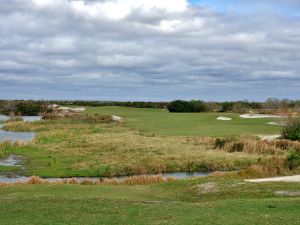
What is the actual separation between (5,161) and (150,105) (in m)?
138

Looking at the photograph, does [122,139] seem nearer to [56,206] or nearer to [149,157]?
[149,157]

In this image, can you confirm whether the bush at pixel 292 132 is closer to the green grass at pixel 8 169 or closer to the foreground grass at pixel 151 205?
the green grass at pixel 8 169

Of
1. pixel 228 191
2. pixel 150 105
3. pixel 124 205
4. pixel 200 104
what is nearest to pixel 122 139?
pixel 228 191

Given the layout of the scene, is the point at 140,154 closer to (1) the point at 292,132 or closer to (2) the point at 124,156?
(2) the point at 124,156

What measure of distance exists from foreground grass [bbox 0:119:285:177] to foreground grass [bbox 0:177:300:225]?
48.5 ft

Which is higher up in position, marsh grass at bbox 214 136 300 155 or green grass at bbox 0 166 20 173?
marsh grass at bbox 214 136 300 155

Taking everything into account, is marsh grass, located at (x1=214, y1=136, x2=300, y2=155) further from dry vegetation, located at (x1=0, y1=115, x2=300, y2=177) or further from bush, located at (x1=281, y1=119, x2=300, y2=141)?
bush, located at (x1=281, y1=119, x2=300, y2=141)

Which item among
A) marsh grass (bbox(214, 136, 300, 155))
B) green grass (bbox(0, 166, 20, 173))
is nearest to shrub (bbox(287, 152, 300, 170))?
marsh grass (bbox(214, 136, 300, 155))

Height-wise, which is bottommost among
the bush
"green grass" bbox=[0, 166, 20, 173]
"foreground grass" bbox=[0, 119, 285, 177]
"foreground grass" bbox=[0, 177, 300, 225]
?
"green grass" bbox=[0, 166, 20, 173]

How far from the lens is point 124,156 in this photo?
45.6 meters

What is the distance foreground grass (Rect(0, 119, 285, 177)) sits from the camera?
40.4m

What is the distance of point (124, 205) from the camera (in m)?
18.6

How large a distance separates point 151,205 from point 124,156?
2676 cm

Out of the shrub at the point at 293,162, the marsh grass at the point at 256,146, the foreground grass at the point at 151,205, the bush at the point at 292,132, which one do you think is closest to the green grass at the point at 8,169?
the foreground grass at the point at 151,205
